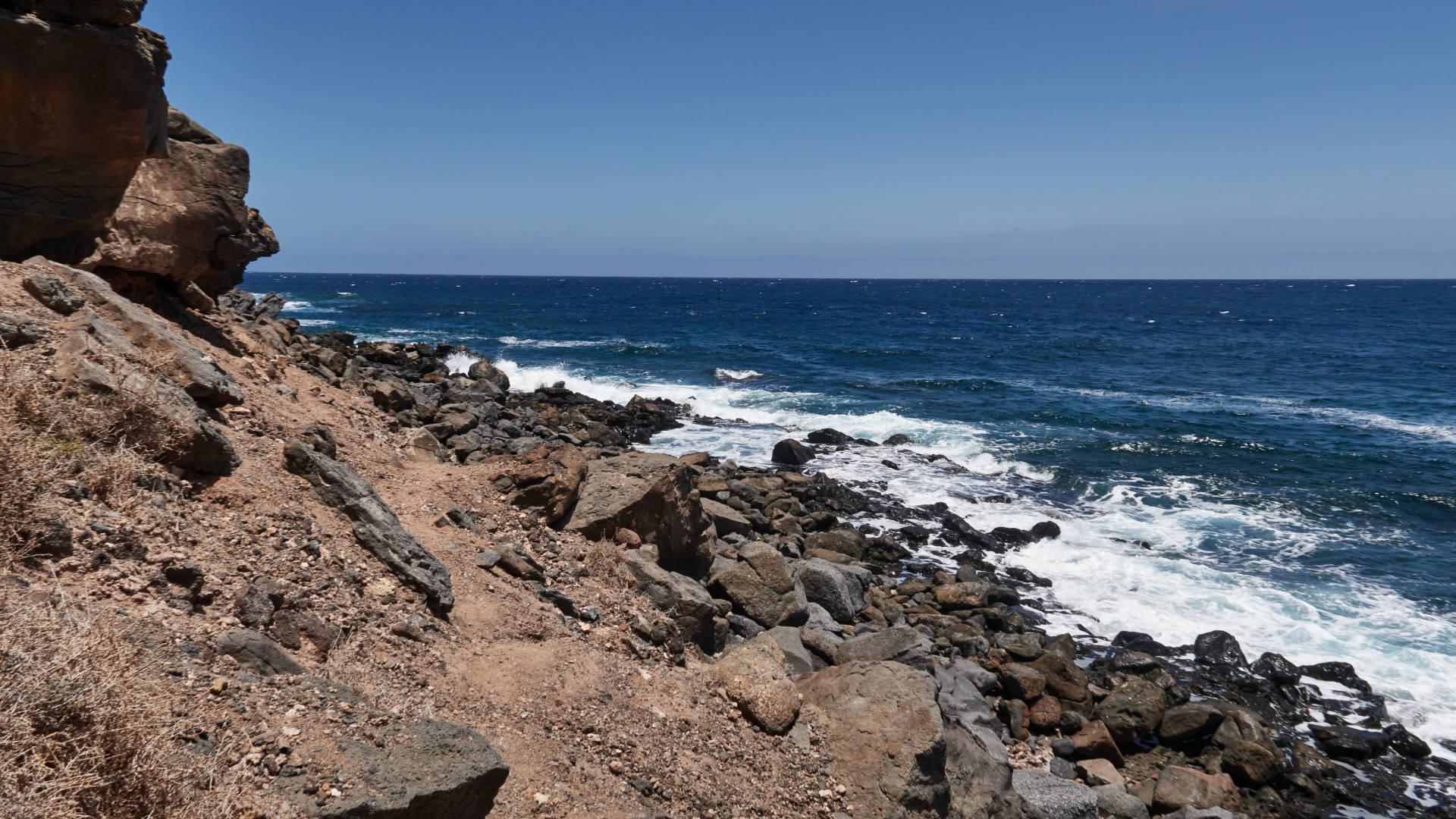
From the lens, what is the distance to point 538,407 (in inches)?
1006

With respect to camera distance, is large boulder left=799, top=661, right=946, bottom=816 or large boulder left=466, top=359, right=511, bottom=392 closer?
large boulder left=799, top=661, right=946, bottom=816

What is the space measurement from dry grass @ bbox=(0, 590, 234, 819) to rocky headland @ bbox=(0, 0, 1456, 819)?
0.05 feet

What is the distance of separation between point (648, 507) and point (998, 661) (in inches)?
241

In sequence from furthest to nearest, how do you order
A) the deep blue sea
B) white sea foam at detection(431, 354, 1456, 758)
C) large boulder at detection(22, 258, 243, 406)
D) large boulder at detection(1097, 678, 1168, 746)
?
the deep blue sea < white sea foam at detection(431, 354, 1456, 758) < large boulder at detection(1097, 678, 1168, 746) < large boulder at detection(22, 258, 243, 406)

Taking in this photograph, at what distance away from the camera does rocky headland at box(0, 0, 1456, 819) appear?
3.89 m

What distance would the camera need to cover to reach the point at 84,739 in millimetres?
2959

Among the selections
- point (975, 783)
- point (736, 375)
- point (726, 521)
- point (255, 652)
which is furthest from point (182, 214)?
point (736, 375)

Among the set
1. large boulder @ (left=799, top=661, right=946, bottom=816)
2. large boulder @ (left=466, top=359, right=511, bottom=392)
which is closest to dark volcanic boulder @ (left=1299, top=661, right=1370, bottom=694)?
large boulder @ (left=799, top=661, right=946, bottom=816)

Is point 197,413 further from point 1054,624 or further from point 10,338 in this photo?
point 1054,624

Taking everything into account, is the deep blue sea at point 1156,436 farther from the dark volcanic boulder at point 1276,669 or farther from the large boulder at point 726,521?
the large boulder at point 726,521

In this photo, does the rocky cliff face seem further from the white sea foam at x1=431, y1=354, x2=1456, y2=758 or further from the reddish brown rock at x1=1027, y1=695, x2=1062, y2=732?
the white sea foam at x1=431, y1=354, x2=1456, y2=758

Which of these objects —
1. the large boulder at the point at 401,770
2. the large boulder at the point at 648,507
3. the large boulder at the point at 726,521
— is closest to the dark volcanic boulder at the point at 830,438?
the large boulder at the point at 726,521

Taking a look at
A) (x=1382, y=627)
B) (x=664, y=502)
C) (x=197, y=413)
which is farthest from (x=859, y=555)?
(x=197, y=413)

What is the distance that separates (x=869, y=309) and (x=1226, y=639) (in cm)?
8011
